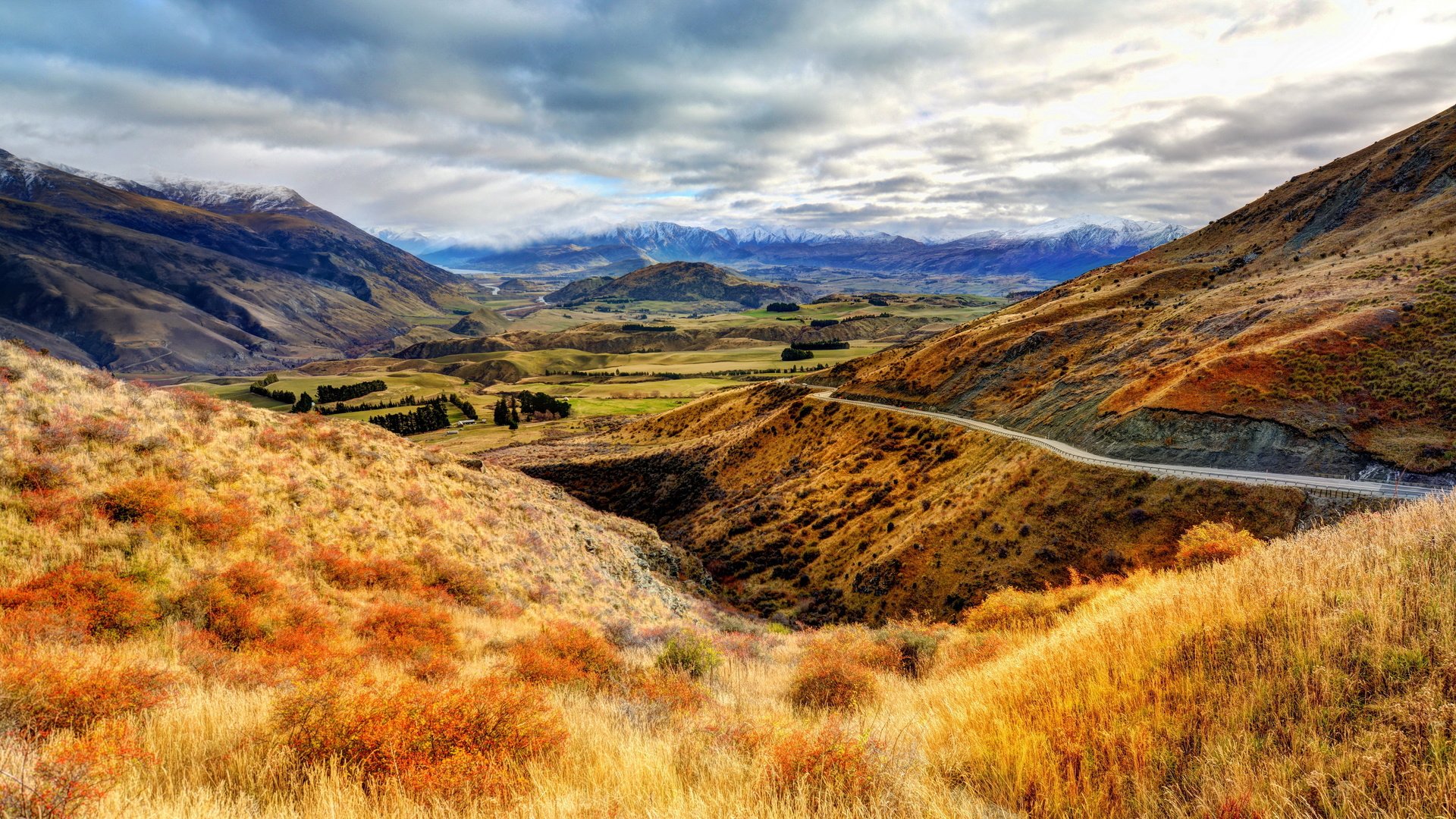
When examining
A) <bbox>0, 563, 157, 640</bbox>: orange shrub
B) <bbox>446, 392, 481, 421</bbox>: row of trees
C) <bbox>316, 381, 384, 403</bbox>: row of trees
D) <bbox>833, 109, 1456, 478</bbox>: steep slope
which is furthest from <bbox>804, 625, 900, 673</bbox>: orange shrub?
<bbox>316, 381, 384, 403</bbox>: row of trees

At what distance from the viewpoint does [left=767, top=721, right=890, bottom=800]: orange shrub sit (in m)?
4.93

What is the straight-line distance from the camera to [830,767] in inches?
205

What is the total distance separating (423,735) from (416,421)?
133121 mm

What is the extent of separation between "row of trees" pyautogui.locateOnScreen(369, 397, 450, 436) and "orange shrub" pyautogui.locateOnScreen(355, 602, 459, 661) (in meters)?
114

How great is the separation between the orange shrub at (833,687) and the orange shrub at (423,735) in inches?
211

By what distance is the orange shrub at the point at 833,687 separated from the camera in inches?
412

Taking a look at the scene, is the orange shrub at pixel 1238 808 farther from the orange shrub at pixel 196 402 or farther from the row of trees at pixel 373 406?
the row of trees at pixel 373 406

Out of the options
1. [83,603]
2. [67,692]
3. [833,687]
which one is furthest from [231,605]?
[833,687]

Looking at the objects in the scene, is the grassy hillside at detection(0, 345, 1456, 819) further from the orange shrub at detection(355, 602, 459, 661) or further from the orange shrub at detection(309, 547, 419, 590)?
the orange shrub at detection(309, 547, 419, 590)

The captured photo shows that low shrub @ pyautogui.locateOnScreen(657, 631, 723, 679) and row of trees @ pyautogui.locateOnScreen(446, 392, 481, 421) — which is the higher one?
low shrub @ pyautogui.locateOnScreen(657, 631, 723, 679)

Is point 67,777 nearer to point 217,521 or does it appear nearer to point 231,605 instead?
point 231,605

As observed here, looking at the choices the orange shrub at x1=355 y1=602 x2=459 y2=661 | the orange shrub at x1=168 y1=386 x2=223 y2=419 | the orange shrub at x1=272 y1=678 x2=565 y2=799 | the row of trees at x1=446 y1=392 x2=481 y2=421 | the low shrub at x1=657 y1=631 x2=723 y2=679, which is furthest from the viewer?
the row of trees at x1=446 y1=392 x2=481 y2=421

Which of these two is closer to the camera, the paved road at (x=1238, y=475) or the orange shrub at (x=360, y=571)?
the orange shrub at (x=360, y=571)

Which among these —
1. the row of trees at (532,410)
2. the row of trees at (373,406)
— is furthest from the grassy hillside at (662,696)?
the row of trees at (373,406)
